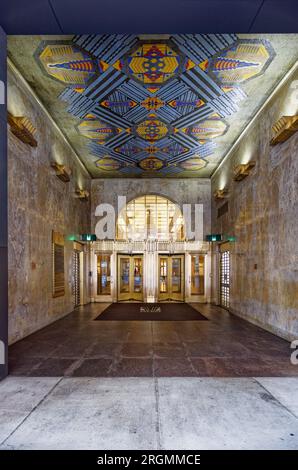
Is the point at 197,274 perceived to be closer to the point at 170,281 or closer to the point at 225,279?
the point at 170,281

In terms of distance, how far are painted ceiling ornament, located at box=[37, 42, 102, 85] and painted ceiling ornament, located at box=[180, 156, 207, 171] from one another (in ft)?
20.3

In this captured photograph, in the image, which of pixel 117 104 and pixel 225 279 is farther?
pixel 225 279

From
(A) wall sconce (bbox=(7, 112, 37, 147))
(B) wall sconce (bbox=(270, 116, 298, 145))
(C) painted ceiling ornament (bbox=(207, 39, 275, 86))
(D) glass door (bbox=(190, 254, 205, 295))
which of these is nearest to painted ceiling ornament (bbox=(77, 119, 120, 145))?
(A) wall sconce (bbox=(7, 112, 37, 147))

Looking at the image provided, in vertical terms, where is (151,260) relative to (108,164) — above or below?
below

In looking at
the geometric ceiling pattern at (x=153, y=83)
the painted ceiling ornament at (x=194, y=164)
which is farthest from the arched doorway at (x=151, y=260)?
the geometric ceiling pattern at (x=153, y=83)

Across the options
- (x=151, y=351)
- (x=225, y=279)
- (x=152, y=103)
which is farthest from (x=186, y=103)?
(x=225, y=279)

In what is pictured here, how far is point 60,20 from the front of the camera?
349 centimetres

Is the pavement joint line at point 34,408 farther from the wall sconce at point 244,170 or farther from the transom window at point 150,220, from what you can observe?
the transom window at point 150,220

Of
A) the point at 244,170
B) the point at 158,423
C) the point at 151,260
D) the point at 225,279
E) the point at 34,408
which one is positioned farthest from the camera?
the point at 151,260

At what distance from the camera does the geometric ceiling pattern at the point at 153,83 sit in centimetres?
570

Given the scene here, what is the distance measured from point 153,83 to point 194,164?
5994mm

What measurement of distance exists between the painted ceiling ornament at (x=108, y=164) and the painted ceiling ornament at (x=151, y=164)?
104 centimetres

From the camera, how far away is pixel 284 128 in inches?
238

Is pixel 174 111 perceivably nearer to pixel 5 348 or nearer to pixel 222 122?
pixel 222 122
